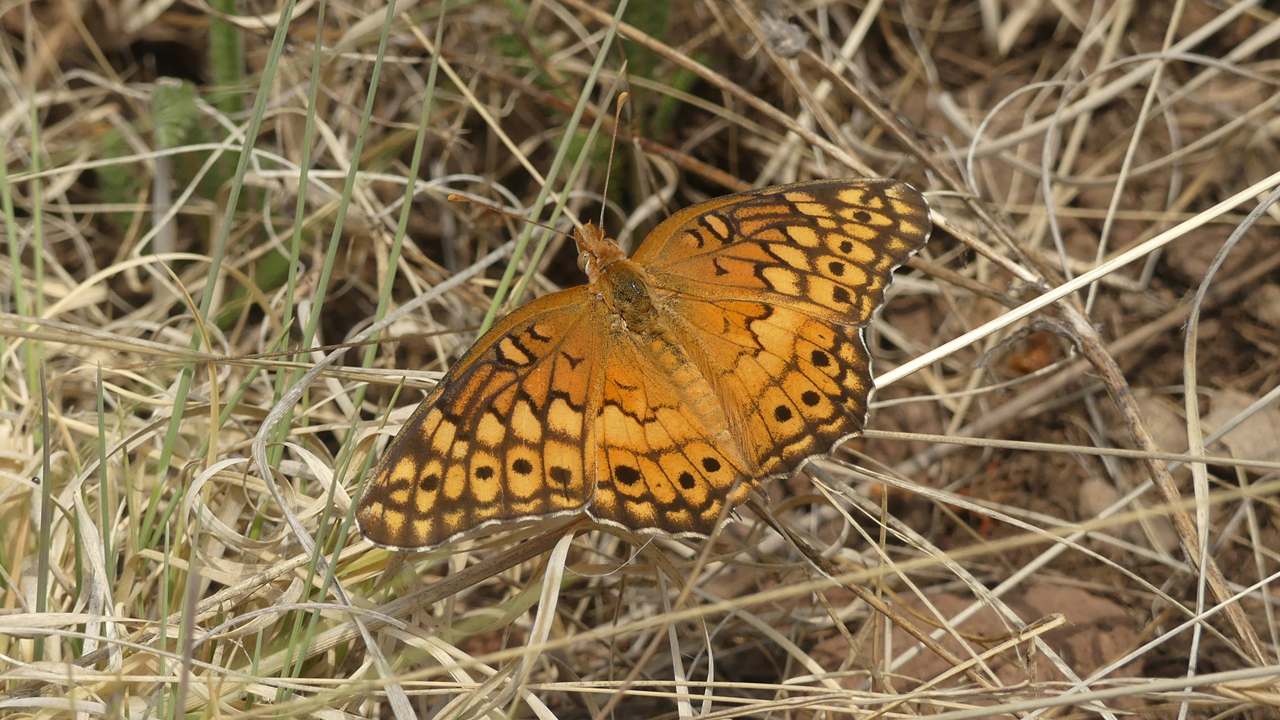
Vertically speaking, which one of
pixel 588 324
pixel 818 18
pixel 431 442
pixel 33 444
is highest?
pixel 818 18

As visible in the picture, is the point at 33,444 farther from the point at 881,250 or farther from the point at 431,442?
the point at 881,250

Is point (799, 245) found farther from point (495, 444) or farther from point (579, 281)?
point (579, 281)

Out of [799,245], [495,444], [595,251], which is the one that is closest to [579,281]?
[595,251]

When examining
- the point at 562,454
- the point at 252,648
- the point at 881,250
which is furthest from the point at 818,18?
the point at 252,648

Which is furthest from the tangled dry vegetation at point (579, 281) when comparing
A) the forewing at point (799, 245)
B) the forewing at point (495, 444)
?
the forewing at point (799, 245)

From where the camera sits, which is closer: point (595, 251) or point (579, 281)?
point (595, 251)

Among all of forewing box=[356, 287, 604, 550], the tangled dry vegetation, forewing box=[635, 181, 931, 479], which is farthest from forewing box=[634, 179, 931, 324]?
forewing box=[356, 287, 604, 550]
